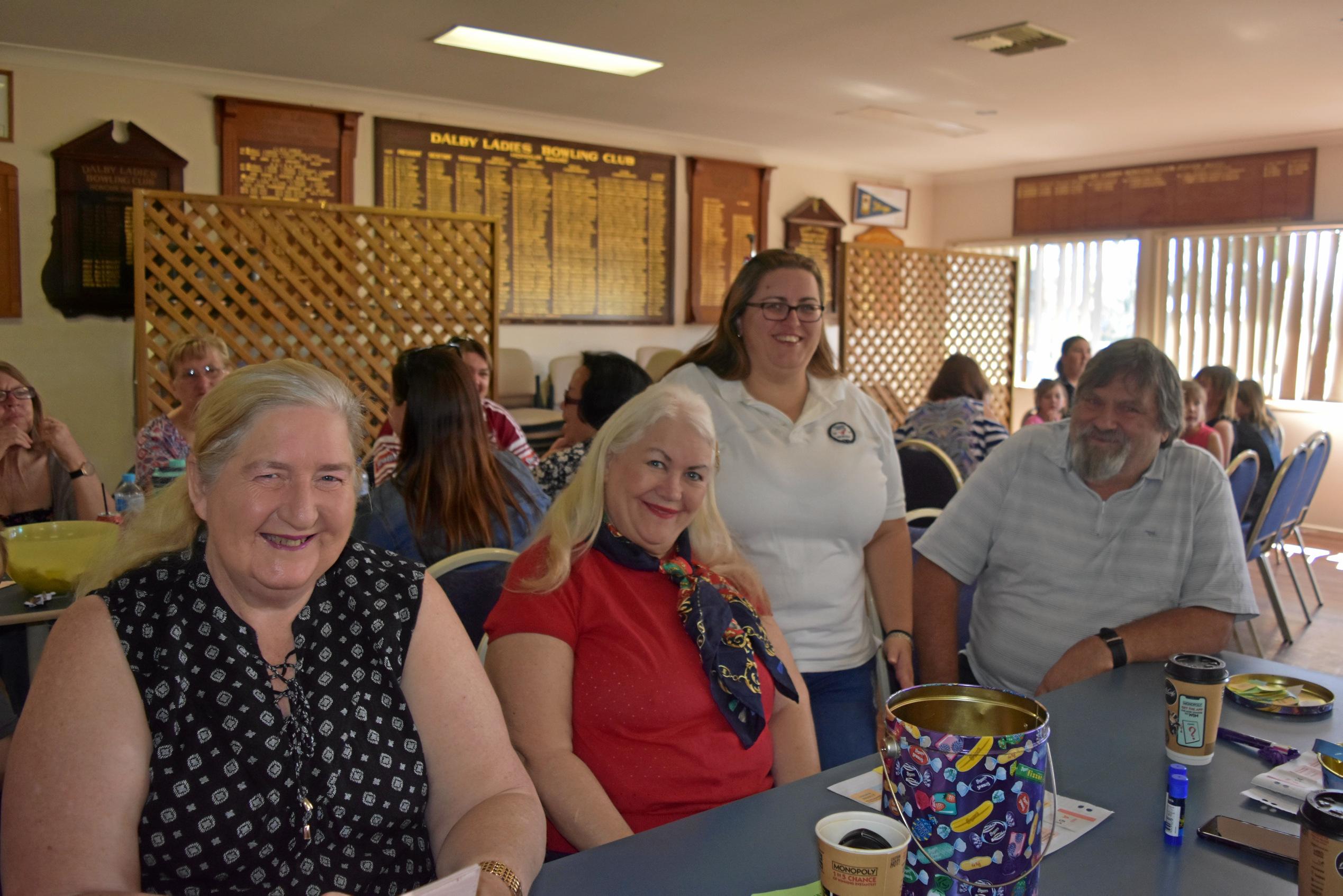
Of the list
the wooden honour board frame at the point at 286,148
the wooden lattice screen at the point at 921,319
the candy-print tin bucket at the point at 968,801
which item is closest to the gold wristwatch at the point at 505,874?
the candy-print tin bucket at the point at 968,801

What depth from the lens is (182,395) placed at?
3.66 meters

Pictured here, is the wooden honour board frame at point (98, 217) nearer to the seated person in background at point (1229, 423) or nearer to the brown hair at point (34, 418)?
the brown hair at point (34, 418)

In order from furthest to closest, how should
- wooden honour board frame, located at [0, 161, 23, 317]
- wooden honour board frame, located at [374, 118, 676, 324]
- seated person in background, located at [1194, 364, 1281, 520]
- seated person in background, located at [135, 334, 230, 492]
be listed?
wooden honour board frame, located at [374, 118, 676, 324], seated person in background, located at [1194, 364, 1281, 520], wooden honour board frame, located at [0, 161, 23, 317], seated person in background, located at [135, 334, 230, 492]

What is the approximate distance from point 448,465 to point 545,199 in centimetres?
445

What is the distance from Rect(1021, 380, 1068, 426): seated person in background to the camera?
207 inches

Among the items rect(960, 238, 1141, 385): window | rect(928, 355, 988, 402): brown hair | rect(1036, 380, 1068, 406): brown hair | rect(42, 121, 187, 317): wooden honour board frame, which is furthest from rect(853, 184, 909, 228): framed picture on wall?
rect(42, 121, 187, 317): wooden honour board frame

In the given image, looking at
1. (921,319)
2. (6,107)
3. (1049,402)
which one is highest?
(6,107)

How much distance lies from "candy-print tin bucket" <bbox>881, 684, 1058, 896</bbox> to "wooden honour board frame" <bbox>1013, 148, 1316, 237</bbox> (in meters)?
7.26

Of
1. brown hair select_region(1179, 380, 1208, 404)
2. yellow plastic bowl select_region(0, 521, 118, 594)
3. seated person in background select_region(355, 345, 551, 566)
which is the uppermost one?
brown hair select_region(1179, 380, 1208, 404)

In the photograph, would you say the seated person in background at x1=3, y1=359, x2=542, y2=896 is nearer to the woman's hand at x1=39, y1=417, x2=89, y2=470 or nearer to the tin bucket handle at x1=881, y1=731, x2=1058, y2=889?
the tin bucket handle at x1=881, y1=731, x2=1058, y2=889

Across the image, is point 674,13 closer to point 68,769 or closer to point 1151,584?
point 1151,584

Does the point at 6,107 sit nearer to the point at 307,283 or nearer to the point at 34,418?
the point at 307,283

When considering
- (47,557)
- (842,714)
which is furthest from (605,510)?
(47,557)

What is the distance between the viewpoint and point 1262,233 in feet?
22.3
